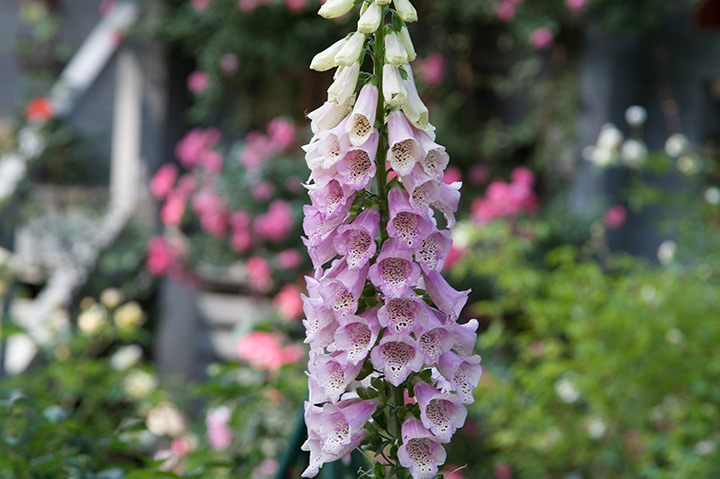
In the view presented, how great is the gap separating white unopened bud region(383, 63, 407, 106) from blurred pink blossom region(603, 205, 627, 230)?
3247 mm

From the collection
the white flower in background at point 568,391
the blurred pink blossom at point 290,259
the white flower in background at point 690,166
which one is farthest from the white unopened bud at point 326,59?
the blurred pink blossom at point 290,259

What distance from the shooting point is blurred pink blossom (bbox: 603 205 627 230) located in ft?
12.4

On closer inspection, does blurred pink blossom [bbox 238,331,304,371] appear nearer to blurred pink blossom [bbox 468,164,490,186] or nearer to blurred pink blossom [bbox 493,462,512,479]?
blurred pink blossom [bbox 493,462,512,479]

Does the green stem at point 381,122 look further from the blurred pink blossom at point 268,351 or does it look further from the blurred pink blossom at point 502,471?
the blurred pink blossom at point 502,471

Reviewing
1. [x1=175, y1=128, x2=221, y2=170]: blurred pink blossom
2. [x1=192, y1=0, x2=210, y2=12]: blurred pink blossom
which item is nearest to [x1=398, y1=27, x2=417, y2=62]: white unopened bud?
[x1=175, y1=128, x2=221, y2=170]: blurred pink blossom

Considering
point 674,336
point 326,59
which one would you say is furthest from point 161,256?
point 326,59

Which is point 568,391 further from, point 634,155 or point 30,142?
point 30,142

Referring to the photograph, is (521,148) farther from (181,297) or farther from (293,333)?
(181,297)

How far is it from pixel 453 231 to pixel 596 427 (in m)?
1.07

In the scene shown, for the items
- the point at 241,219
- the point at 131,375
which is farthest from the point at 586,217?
the point at 131,375

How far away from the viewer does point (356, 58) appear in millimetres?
776

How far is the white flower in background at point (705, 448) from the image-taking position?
7.78 feet

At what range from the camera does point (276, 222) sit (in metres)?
3.76

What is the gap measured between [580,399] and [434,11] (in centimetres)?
241
